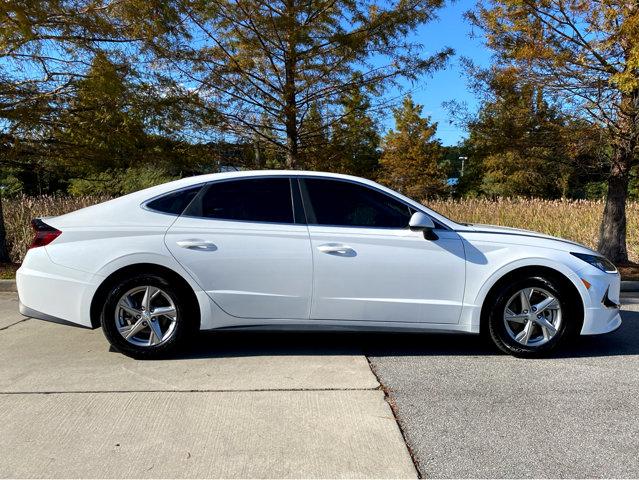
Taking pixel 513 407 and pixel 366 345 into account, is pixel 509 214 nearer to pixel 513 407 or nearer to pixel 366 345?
pixel 366 345

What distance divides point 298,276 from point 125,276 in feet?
4.83

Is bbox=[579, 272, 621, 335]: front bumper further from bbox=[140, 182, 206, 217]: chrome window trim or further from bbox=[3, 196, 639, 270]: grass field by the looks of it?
bbox=[3, 196, 639, 270]: grass field

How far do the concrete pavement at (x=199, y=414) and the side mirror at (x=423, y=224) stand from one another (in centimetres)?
121

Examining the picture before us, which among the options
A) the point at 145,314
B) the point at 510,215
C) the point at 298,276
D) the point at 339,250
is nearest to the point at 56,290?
the point at 145,314

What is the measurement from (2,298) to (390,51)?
24.8 ft

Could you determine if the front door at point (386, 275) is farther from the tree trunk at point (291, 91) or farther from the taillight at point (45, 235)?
the tree trunk at point (291, 91)

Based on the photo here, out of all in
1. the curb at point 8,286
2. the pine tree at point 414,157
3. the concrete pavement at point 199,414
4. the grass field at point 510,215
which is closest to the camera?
the concrete pavement at point 199,414

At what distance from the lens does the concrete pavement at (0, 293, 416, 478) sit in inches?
118

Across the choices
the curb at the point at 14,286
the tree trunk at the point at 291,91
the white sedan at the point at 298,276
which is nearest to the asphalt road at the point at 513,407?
the white sedan at the point at 298,276

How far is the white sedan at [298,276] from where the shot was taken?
462cm

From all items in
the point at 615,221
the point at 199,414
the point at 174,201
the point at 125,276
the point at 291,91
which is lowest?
the point at 199,414

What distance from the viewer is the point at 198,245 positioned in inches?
182

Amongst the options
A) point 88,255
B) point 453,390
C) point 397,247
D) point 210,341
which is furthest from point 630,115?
point 88,255

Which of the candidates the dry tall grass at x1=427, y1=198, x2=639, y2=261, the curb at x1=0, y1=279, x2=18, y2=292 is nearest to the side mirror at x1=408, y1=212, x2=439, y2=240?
the curb at x1=0, y1=279, x2=18, y2=292
